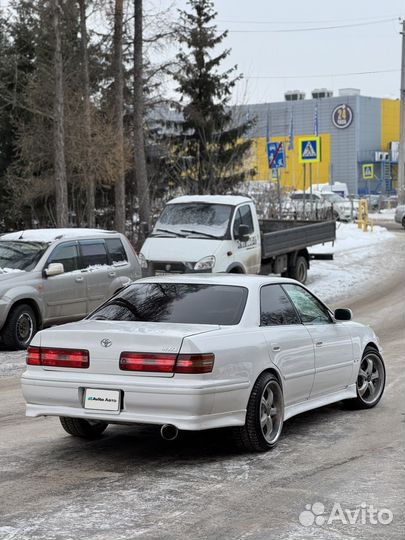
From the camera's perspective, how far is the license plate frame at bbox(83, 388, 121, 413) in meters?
7.07

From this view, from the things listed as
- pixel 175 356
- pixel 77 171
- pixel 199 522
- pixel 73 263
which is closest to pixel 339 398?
pixel 175 356

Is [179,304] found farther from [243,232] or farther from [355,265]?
[355,265]

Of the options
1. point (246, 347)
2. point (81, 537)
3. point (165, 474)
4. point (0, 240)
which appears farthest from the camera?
point (0, 240)

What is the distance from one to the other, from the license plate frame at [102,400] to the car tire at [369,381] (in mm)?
3190

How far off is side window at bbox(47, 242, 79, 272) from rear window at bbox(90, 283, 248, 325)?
6.68m

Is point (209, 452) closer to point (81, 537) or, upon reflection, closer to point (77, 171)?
point (81, 537)

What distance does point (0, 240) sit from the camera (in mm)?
15172

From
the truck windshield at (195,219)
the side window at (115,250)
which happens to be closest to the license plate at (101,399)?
the side window at (115,250)

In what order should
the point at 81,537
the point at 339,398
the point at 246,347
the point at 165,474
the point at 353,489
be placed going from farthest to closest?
1. the point at 339,398
2. the point at 246,347
3. the point at 165,474
4. the point at 353,489
5. the point at 81,537

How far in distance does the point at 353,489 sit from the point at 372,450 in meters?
1.29

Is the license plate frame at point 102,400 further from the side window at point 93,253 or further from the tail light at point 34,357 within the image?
the side window at point 93,253

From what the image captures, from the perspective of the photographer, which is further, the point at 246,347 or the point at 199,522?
the point at 246,347

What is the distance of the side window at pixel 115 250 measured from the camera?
16.1 metres

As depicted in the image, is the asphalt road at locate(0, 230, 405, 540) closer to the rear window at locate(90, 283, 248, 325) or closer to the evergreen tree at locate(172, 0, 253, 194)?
the rear window at locate(90, 283, 248, 325)
